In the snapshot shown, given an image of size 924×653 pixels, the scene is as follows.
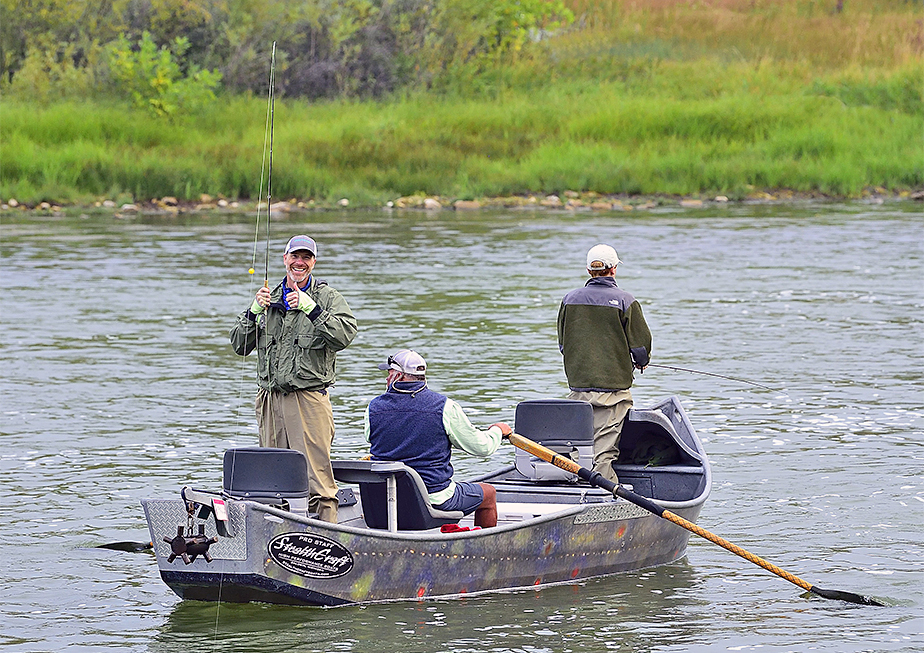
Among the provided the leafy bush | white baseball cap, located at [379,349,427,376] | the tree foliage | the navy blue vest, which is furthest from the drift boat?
the tree foliage

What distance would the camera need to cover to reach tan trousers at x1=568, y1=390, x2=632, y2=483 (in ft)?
28.3

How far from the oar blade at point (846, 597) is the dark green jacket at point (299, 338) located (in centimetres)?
248

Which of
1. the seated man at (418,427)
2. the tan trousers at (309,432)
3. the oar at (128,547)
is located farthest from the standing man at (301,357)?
the oar at (128,547)

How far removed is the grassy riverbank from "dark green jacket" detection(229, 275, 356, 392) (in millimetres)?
23303

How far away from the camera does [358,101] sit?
1437 inches

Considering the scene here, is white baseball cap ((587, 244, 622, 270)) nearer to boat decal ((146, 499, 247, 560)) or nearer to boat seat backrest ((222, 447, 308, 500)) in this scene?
boat seat backrest ((222, 447, 308, 500))

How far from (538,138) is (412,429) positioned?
1060 inches

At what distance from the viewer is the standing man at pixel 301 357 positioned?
7441 mm

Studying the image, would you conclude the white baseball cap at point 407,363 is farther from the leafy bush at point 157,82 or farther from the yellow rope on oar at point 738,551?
the leafy bush at point 157,82

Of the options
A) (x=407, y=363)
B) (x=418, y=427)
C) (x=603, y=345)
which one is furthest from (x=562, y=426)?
(x=407, y=363)

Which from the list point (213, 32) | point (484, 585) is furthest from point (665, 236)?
point (484, 585)

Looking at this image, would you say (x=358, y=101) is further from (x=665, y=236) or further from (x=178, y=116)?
(x=665, y=236)

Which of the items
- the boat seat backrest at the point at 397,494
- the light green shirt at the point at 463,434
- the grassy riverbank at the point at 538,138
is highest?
the grassy riverbank at the point at 538,138

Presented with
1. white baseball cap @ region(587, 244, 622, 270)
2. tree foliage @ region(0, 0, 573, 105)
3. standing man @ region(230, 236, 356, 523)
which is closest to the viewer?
standing man @ region(230, 236, 356, 523)
